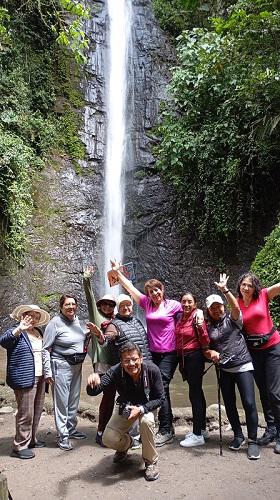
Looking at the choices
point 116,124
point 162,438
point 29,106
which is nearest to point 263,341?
point 162,438

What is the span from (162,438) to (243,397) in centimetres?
85

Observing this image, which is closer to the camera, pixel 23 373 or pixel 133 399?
pixel 133 399

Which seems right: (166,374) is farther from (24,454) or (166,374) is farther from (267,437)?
(24,454)

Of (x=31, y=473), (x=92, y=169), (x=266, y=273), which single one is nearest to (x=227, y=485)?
(x=31, y=473)

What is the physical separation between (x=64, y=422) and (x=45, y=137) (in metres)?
9.90

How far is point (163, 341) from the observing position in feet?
13.8

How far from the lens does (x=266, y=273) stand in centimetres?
779

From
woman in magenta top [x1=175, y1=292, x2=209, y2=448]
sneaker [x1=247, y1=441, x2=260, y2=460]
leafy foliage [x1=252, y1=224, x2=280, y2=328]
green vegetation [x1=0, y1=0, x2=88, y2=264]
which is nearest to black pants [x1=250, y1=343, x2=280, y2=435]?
sneaker [x1=247, y1=441, x2=260, y2=460]

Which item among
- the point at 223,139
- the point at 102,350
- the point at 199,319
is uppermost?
the point at 223,139

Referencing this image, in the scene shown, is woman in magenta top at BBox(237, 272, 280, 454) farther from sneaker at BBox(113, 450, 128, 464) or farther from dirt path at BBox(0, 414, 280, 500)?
sneaker at BBox(113, 450, 128, 464)

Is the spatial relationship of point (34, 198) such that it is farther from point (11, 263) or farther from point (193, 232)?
point (193, 232)

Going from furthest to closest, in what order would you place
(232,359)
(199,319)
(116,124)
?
(116,124) → (199,319) → (232,359)

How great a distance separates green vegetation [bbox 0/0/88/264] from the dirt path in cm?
692

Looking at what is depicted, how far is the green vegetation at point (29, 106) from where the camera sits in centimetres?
1038
